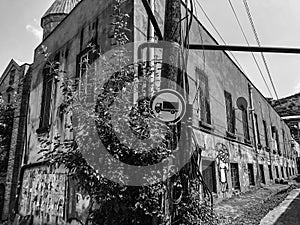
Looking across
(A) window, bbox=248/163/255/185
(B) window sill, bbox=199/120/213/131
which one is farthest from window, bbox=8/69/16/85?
(A) window, bbox=248/163/255/185

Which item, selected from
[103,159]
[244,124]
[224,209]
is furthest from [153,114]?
[244,124]

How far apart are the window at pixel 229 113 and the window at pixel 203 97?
212cm

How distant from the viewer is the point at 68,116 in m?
6.29

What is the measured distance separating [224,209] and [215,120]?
310 centimetres

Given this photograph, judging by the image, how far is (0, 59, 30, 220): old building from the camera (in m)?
10.6

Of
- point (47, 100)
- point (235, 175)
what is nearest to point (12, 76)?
point (47, 100)

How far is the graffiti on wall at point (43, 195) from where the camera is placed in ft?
21.2

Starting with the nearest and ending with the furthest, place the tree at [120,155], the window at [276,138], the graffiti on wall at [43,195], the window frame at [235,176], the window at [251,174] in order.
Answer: the tree at [120,155] < the graffiti on wall at [43,195] < the window frame at [235,176] < the window at [251,174] < the window at [276,138]

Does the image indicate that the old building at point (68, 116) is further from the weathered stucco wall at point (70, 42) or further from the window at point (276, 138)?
the window at point (276, 138)

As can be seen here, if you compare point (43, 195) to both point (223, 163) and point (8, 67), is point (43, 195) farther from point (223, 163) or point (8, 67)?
point (8, 67)

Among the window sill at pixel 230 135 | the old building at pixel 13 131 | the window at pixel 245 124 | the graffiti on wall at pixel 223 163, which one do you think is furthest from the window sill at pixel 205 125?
the old building at pixel 13 131

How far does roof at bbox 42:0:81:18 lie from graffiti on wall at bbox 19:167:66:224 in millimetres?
11013

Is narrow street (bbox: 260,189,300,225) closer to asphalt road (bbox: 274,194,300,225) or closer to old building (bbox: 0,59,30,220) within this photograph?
asphalt road (bbox: 274,194,300,225)

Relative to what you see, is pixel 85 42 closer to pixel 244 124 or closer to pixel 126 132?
pixel 126 132
